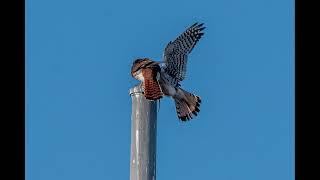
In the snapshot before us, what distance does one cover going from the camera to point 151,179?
17.1 ft

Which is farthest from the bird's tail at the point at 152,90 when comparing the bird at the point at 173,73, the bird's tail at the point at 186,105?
the bird's tail at the point at 186,105

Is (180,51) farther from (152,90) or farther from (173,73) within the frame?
(152,90)

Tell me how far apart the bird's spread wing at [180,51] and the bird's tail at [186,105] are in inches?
6.8

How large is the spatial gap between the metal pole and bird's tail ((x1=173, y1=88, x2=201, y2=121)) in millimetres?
1320

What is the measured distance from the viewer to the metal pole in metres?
5.23

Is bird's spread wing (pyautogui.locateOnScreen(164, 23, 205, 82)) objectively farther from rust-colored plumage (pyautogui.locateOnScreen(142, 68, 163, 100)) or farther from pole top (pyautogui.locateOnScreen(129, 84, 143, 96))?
pole top (pyautogui.locateOnScreen(129, 84, 143, 96))

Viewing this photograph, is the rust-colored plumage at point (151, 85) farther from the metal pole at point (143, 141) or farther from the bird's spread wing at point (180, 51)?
the bird's spread wing at point (180, 51)

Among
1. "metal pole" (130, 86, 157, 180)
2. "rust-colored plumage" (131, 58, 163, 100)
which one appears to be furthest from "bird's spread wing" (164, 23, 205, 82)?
"metal pole" (130, 86, 157, 180)

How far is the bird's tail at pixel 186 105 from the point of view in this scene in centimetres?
689

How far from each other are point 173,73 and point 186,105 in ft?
1.11
